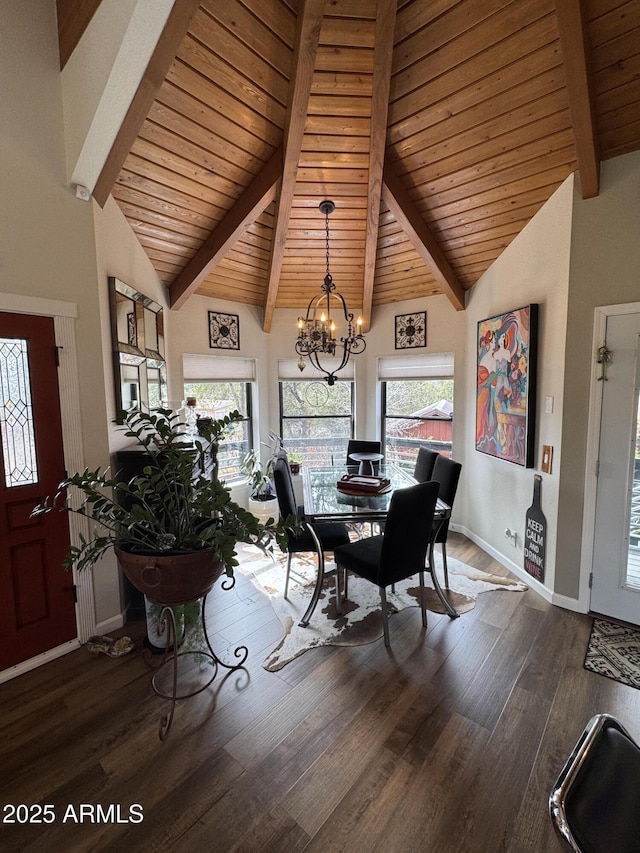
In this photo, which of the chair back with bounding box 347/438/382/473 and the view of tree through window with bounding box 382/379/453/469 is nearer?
the chair back with bounding box 347/438/382/473

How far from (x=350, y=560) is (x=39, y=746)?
5.91ft

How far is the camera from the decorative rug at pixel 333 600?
2510 millimetres

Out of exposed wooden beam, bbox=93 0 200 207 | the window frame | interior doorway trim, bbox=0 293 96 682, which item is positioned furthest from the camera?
the window frame

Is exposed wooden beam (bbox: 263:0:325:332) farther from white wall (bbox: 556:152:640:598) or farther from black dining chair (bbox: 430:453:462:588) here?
black dining chair (bbox: 430:453:462:588)

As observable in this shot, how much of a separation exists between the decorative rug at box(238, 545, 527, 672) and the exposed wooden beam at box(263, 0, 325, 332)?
9.80 feet

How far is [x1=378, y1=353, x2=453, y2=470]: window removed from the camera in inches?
176

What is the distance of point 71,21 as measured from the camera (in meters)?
2.11

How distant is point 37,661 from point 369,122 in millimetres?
4167

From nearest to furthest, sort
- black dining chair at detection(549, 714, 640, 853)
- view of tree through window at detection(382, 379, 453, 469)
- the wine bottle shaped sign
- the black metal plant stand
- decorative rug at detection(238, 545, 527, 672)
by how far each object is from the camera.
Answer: black dining chair at detection(549, 714, 640, 853), the black metal plant stand, decorative rug at detection(238, 545, 527, 672), the wine bottle shaped sign, view of tree through window at detection(382, 379, 453, 469)

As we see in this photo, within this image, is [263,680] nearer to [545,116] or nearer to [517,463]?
[517,463]

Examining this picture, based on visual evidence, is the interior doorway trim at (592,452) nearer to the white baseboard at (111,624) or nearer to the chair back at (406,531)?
the chair back at (406,531)

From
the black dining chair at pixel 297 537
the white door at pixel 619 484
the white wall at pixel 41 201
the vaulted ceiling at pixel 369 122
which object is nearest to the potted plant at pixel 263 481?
the black dining chair at pixel 297 537

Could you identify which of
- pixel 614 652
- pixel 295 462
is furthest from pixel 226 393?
pixel 614 652

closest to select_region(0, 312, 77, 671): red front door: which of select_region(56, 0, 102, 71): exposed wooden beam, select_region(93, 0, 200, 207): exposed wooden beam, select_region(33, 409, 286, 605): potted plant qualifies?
select_region(33, 409, 286, 605): potted plant
